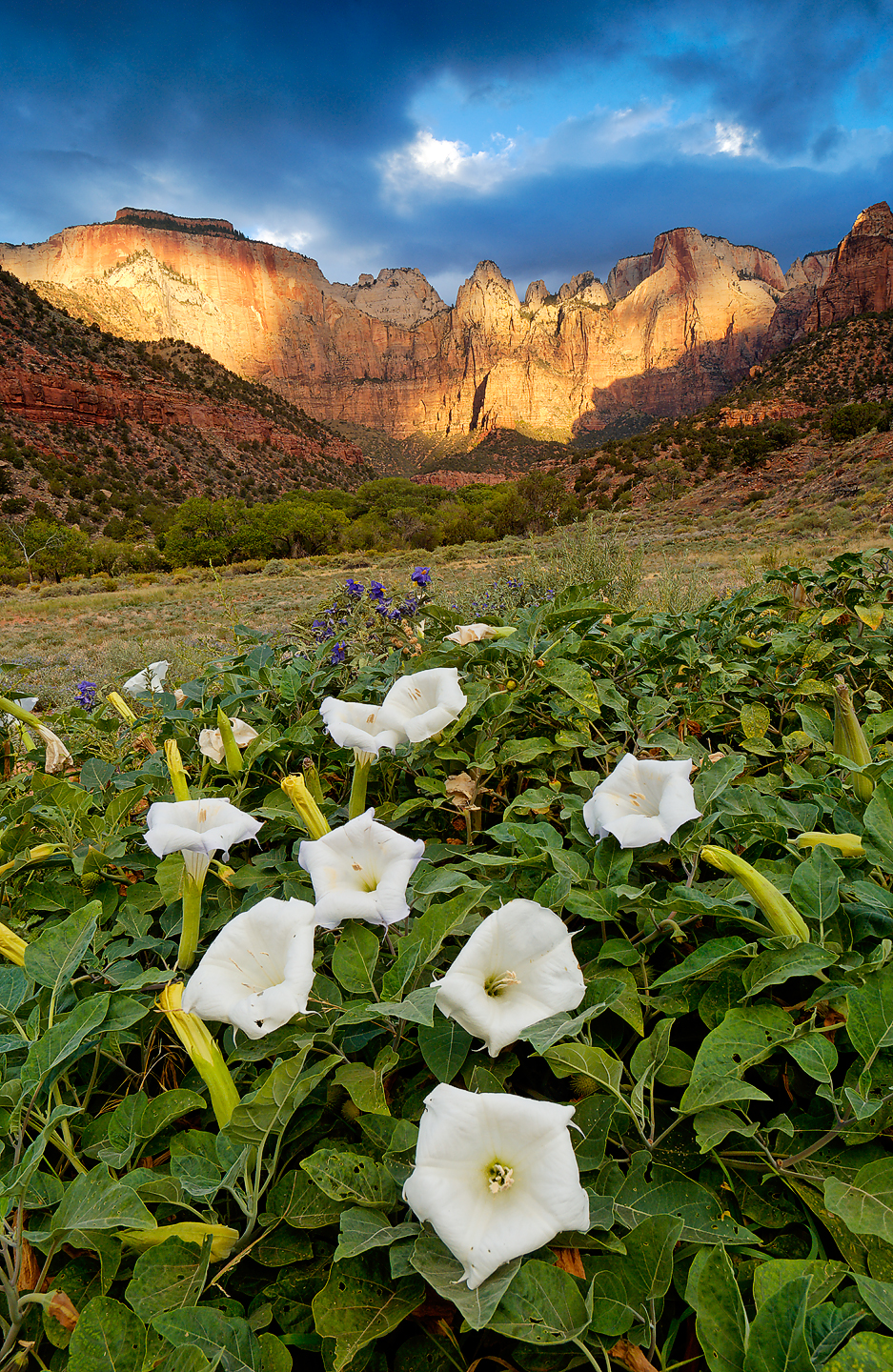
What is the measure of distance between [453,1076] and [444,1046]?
0.04m

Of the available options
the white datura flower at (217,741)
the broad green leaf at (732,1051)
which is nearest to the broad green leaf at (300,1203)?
the broad green leaf at (732,1051)

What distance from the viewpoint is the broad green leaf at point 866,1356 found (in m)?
0.44

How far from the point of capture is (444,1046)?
71 centimetres

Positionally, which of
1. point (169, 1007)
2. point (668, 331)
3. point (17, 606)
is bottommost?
point (17, 606)

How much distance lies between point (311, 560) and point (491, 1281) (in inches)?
1114

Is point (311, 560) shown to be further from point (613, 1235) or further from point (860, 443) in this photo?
point (613, 1235)

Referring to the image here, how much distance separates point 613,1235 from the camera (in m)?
0.59

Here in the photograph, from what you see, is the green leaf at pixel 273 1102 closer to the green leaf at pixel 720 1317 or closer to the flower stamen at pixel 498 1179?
the flower stamen at pixel 498 1179

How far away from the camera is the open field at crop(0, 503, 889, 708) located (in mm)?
6375

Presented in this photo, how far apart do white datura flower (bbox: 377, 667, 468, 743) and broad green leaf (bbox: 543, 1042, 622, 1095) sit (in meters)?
0.55

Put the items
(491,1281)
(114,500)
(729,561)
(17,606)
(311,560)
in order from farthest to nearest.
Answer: (114,500), (311,560), (17,606), (729,561), (491,1281)

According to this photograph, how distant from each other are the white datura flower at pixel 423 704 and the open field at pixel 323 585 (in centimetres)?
95

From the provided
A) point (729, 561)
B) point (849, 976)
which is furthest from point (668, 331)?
point (849, 976)

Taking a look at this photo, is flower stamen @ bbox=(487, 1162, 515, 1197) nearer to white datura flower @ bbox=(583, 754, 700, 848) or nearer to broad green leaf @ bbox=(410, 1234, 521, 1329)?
broad green leaf @ bbox=(410, 1234, 521, 1329)
